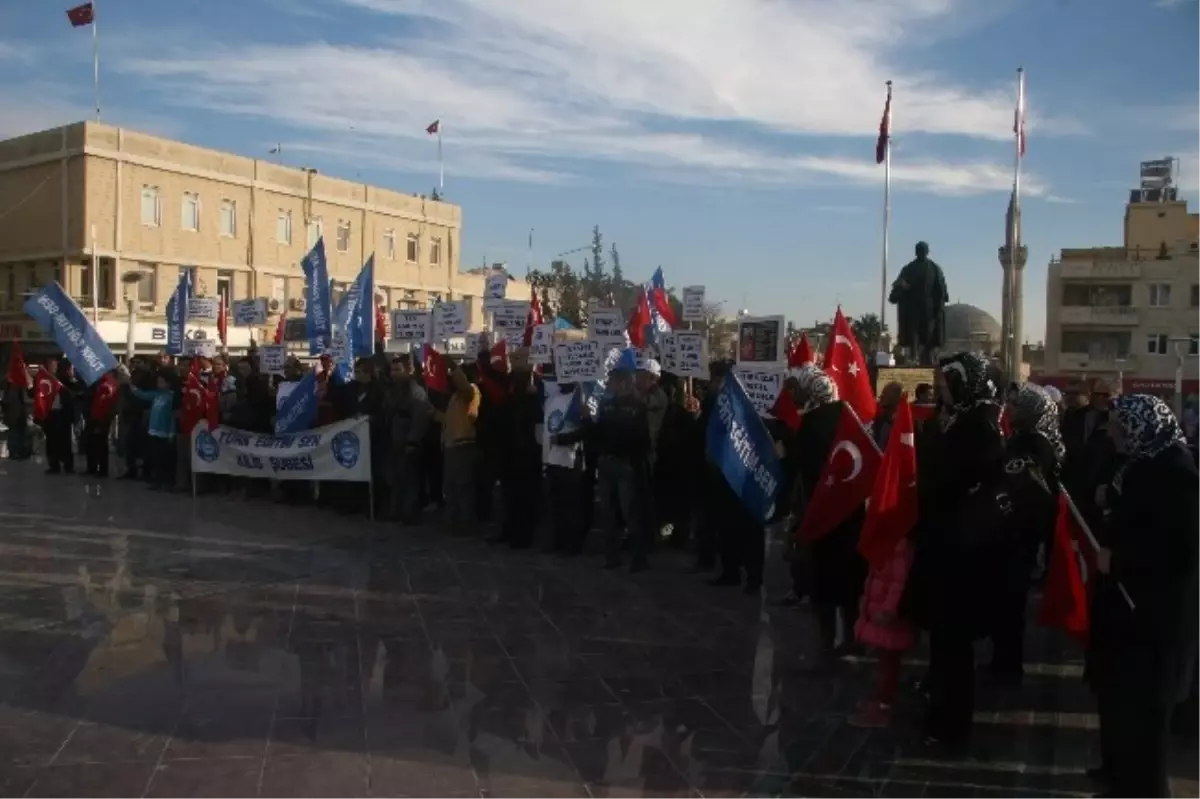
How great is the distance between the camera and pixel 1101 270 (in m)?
61.7

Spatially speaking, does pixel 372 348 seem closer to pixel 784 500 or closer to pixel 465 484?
pixel 465 484

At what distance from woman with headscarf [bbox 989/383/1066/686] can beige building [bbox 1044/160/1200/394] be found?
55.7 meters

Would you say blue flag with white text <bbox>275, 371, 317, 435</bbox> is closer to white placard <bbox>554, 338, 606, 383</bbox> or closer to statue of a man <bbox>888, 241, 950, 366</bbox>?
white placard <bbox>554, 338, 606, 383</bbox>

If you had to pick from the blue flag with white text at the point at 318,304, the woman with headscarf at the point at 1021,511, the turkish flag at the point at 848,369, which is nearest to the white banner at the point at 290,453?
the blue flag with white text at the point at 318,304

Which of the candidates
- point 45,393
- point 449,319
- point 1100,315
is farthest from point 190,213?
point 1100,315

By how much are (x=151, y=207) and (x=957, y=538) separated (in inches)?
1682

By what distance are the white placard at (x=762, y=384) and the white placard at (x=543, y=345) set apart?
3.85 m

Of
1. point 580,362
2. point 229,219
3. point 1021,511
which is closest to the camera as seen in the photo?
point 1021,511

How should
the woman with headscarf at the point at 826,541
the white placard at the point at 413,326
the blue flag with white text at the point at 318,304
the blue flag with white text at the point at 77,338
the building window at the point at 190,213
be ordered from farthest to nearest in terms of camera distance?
the building window at the point at 190,213
the blue flag with white text at the point at 77,338
the blue flag with white text at the point at 318,304
the white placard at the point at 413,326
the woman with headscarf at the point at 826,541

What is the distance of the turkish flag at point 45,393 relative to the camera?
58.1ft

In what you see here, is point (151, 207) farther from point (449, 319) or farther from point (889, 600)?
point (889, 600)

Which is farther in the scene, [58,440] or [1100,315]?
[1100,315]

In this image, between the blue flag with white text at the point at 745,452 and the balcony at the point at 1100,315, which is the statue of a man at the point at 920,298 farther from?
the balcony at the point at 1100,315

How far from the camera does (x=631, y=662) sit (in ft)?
23.3
